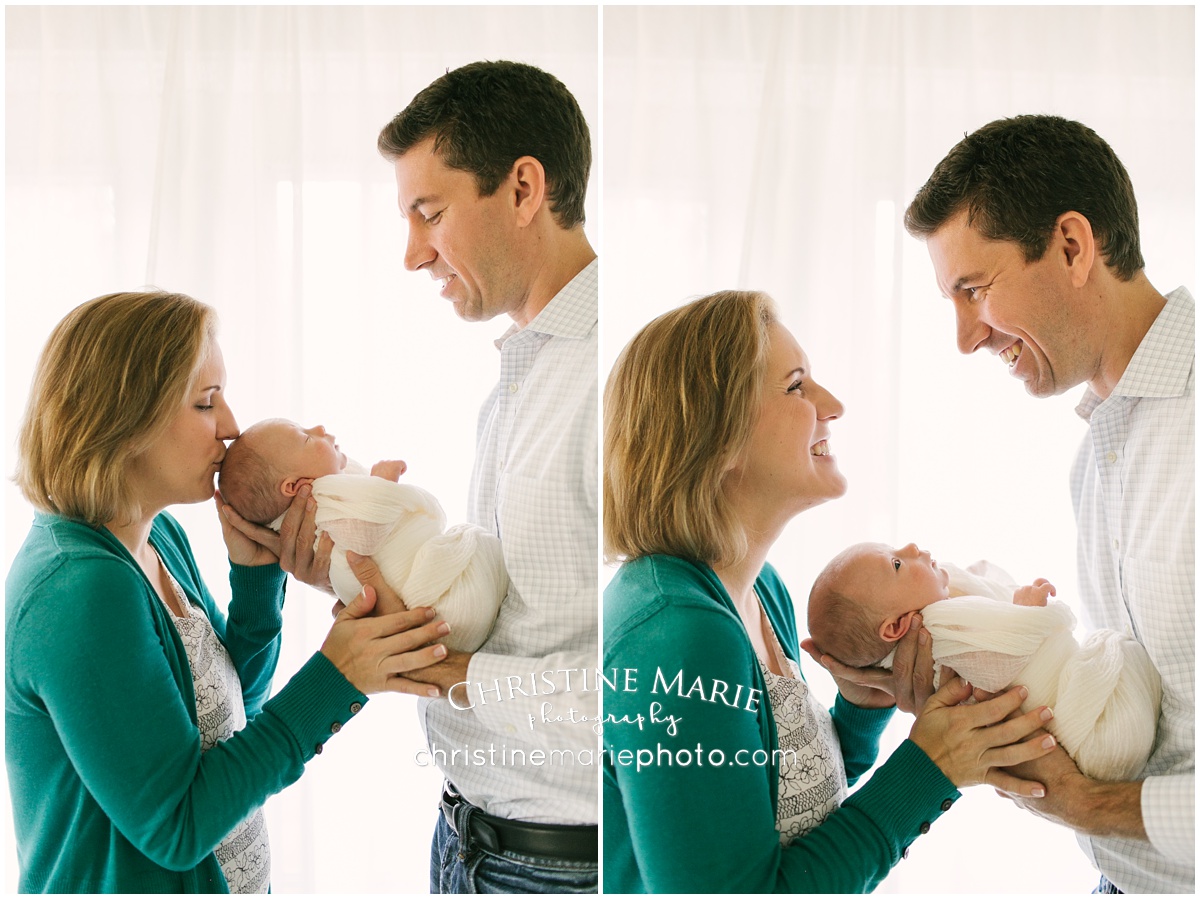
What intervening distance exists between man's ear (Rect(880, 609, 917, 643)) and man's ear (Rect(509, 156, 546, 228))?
36.4 inches

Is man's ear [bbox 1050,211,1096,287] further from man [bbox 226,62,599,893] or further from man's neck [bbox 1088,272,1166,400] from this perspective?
man [bbox 226,62,599,893]

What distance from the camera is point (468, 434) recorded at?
6.23 ft

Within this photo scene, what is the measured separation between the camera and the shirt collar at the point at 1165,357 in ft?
6.09

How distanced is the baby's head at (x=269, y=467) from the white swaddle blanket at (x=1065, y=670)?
1088mm

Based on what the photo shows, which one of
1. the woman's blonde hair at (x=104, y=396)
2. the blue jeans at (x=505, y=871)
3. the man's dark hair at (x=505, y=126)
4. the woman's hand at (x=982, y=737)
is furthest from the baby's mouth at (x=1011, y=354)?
the woman's blonde hair at (x=104, y=396)

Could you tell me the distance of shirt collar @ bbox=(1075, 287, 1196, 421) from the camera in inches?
73.1

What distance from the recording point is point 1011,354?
1.90 metres

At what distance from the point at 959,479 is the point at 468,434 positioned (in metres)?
0.88

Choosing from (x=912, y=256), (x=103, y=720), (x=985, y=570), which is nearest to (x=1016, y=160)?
(x=912, y=256)

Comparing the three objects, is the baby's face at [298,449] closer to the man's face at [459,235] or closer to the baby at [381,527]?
the baby at [381,527]

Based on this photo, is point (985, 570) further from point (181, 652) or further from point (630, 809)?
point (181, 652)

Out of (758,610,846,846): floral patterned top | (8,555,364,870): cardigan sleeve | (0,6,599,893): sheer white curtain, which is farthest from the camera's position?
(0,6,599,893): sheer white curtain

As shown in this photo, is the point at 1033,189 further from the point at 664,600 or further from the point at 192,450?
the point at 192,450

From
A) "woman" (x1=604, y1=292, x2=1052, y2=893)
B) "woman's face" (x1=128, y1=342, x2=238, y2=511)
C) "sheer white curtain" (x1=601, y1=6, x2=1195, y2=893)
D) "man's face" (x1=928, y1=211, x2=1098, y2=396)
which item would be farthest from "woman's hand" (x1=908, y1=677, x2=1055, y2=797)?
"woman's face" (x1=128, y1=342, x2=238, y2=511)
